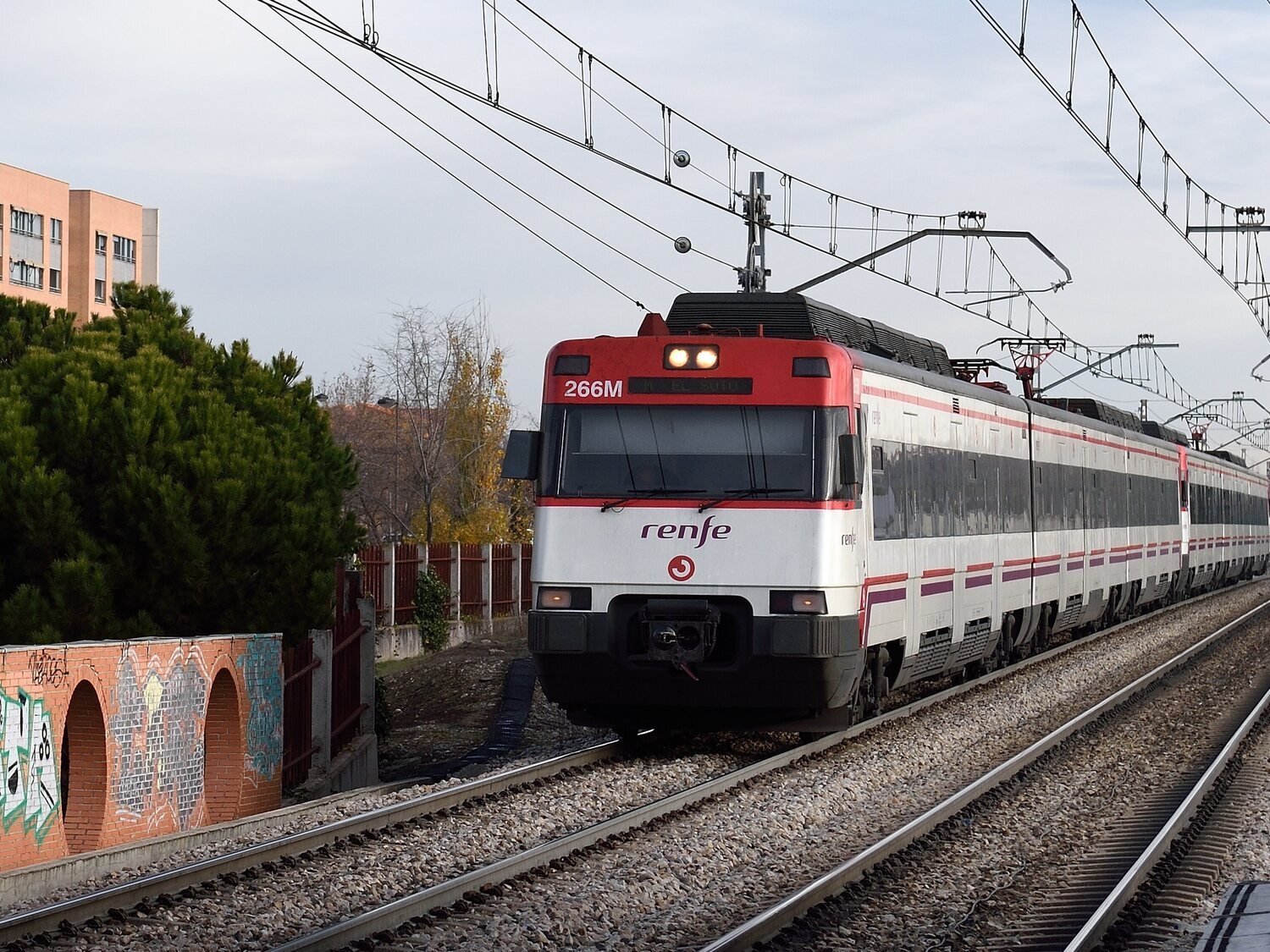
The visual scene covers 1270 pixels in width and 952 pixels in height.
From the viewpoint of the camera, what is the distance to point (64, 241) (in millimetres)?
78812

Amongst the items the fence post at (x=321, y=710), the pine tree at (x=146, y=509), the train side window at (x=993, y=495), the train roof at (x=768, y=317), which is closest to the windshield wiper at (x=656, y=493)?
the train roof at (x=768, y=317)

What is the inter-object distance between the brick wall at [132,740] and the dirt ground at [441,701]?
305cm

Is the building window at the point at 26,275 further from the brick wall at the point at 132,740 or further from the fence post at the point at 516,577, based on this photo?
the brick wall at the point at 132,740

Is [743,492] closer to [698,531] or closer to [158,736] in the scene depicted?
[698,531]

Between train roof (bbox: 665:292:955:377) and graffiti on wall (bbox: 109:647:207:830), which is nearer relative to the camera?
graffiti on wall (bbox: 109:647:207:830)

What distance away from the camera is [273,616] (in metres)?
16.8

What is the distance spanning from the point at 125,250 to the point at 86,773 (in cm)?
7665

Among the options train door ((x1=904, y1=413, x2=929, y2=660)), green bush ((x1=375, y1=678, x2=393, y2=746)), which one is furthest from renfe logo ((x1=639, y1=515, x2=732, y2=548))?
green bush ((x1=375, y1=678, x2=393, y2=746))

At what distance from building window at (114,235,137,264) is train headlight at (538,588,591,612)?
Answer: 73.5m

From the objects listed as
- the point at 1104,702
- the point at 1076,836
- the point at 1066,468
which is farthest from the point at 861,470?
the point at 1066,468

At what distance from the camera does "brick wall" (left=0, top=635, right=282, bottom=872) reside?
10250 millimetres

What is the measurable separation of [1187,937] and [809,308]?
7.60 meters

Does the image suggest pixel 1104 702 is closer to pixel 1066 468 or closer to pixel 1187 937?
pixel 1066 468

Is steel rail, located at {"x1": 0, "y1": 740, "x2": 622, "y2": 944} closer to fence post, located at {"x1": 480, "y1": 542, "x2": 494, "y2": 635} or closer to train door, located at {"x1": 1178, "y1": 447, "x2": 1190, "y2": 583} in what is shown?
fence post, located at {"x1": 480, "y1": 542, "x2": 494, "y2": 635}
